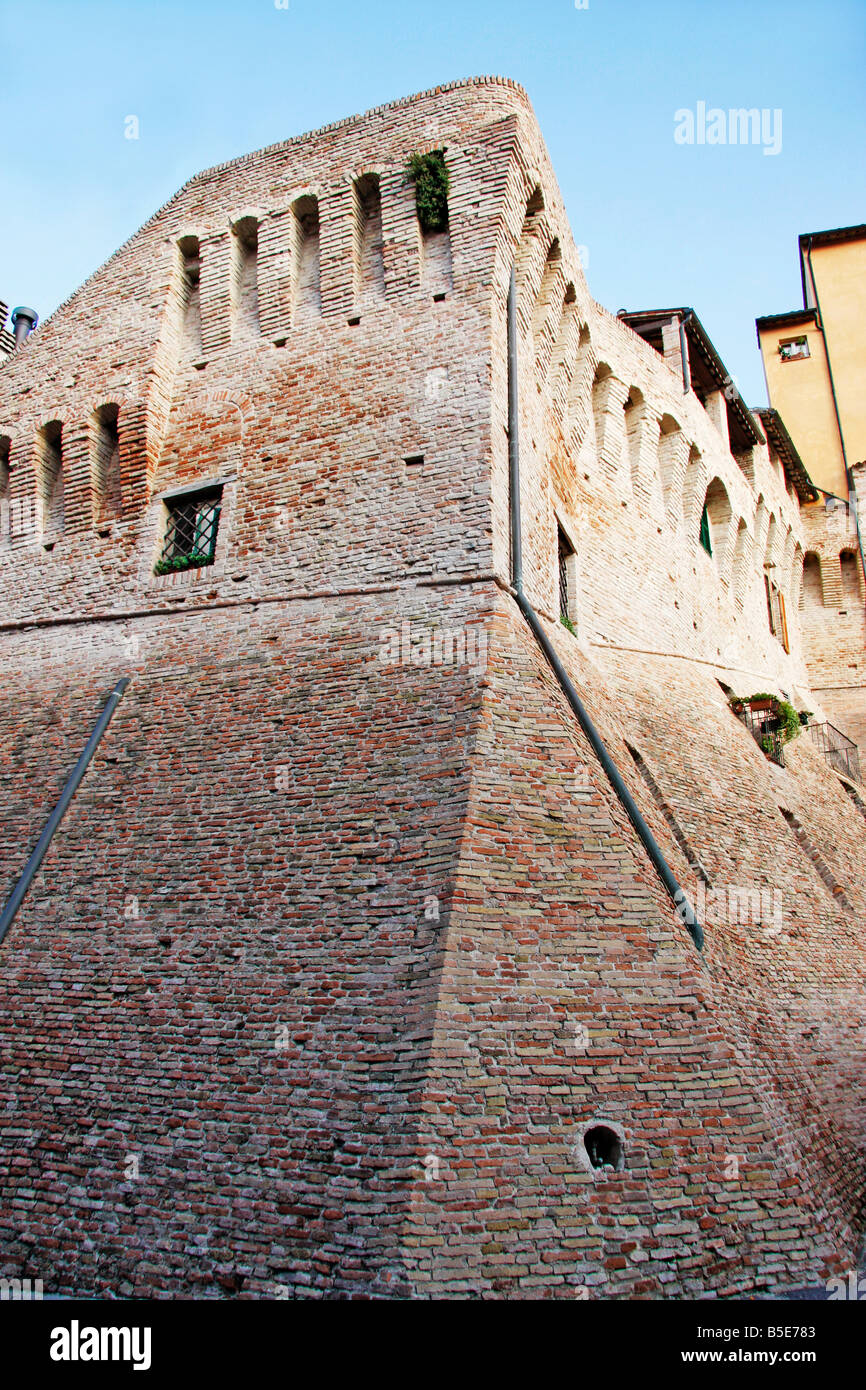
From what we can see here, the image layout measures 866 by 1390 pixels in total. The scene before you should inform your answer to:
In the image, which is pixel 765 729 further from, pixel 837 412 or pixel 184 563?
pixel 837 412

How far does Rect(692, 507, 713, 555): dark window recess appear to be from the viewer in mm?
16906

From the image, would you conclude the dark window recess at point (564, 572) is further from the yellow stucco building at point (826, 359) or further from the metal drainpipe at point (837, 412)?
the yellow stucco building at point (826, 359)

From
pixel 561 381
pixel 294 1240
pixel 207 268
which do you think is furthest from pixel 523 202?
pixel 294 1240

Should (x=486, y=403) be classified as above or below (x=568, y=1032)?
above

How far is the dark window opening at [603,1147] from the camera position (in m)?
5.51

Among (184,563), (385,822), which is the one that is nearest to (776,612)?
(184,563)

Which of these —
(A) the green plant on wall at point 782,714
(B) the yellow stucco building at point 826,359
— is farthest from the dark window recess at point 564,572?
(B) the yellow stucco building at point 826,359

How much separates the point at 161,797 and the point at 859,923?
8795 mm

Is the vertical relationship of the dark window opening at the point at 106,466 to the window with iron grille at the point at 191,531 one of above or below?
above

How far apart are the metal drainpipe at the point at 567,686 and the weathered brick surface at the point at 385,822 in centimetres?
23

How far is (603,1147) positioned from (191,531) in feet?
26.1

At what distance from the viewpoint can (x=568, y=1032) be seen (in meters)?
5.94
